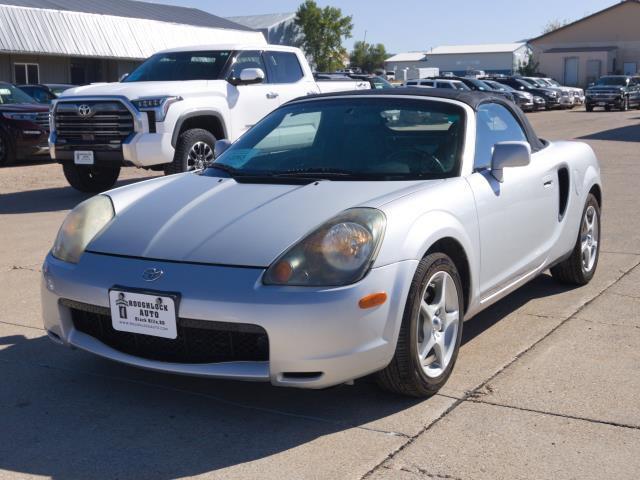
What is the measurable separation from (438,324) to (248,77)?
7463 millimetres

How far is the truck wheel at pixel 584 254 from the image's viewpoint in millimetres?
5977

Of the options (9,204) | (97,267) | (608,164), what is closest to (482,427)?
(97,267)

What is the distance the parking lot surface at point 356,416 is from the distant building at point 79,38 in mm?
32176

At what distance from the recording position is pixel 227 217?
163 inches

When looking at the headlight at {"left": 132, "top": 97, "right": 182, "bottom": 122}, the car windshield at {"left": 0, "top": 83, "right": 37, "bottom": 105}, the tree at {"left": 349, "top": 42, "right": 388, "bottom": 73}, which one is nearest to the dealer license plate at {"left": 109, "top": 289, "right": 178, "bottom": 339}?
the headlight at {"left": 132, "top": 97, "right": 182, "bottom": 122}

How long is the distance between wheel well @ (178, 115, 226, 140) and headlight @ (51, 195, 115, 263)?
640 cm

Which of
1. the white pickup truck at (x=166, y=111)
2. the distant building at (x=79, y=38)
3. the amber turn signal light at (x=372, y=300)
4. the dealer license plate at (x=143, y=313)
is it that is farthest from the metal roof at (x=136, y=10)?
the amber turn signal light at (x=372, y=300)

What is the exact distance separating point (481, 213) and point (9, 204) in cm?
798

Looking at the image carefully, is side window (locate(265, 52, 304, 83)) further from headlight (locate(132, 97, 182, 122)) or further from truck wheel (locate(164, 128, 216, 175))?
headlight (locate(132, 97, 182, 122))

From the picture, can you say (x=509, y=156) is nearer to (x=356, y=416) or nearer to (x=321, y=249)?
(x=321, y=249)

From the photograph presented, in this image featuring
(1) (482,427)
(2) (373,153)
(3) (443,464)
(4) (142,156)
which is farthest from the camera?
(4) (142,156)

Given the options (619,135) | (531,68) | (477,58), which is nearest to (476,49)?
(477,58)

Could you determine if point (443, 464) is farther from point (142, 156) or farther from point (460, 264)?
point (142, 156)

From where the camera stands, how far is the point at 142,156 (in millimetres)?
10320
